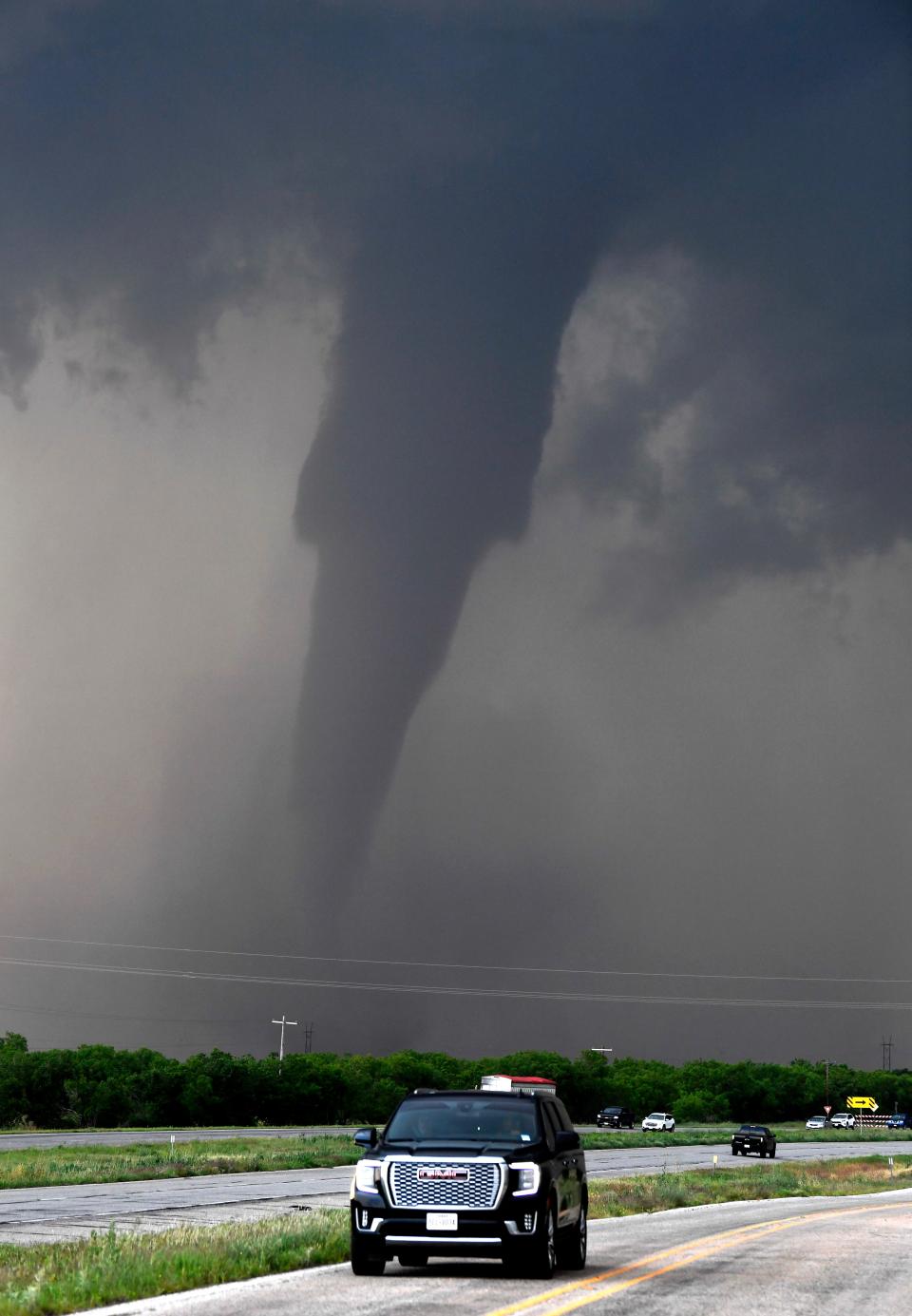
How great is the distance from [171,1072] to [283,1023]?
52.5m

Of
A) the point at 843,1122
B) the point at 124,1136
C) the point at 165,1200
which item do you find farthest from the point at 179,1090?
the point at 843,1122

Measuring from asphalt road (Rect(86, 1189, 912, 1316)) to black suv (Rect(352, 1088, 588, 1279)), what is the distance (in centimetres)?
35

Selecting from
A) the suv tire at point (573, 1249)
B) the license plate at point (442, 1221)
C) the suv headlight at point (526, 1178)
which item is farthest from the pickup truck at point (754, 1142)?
the license plate at point (442, 1221)

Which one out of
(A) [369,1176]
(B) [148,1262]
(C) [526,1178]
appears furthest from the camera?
(B) [148,1262]

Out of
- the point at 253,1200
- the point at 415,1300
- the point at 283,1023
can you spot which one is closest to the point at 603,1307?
the point at 415,1300

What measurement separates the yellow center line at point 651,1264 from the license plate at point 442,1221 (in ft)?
4.56

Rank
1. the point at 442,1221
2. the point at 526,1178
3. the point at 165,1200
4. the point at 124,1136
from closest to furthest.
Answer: the point at 442,1221, the point at 526,1178, the point at 165,1200, the point at 124,1136

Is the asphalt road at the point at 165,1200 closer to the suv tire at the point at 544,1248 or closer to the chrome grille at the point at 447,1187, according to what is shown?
the chrome grille at the point at 447,1187

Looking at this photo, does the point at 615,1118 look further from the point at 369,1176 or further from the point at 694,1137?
the point at 369,1176

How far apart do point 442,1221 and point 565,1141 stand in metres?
2.57

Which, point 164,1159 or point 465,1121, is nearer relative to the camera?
point 465,1121

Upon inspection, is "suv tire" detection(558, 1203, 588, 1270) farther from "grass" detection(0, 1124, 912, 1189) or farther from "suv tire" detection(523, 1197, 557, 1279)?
"grass" detection(0, 1124, 912, 1189)

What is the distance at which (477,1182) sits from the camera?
56.3 ft

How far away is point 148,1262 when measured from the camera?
17.9 m
